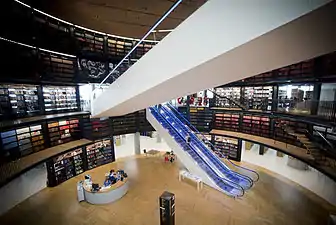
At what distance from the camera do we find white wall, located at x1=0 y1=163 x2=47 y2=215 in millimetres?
7180

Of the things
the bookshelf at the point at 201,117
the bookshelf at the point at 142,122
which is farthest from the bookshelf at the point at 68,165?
the bookshelf at the point at 201,117

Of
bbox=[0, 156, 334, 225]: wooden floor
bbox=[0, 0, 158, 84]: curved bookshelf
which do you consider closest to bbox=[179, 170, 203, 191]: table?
bbox=[0, 156, 334, 225]: wooden floor

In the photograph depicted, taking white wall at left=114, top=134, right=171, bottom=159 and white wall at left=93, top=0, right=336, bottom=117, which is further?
white wall at left=114, top=134, right=171, bottom=159

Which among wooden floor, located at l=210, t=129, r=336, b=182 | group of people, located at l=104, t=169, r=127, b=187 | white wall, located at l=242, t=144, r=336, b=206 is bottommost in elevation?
white wall, located at l=242, t=144, r=336, b=206

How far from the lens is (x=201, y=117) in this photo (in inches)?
485

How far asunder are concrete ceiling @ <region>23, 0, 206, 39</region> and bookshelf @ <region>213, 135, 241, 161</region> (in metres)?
7.90

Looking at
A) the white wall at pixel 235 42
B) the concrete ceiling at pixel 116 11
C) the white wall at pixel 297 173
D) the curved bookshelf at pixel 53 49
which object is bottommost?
the white wall at pixel 297 173

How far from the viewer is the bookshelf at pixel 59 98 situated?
8727 millimetres

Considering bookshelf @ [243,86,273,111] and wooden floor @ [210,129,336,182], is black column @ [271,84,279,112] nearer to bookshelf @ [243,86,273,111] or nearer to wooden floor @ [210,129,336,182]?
bookshelf @ [243,86,273,111]

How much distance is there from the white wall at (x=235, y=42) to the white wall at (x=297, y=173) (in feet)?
27.9

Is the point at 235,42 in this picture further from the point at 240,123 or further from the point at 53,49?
the point at 240,123

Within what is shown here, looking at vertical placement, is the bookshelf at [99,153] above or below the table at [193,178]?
above

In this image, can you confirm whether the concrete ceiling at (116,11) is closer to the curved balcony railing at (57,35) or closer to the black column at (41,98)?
the curved balcony railing at (57,35)

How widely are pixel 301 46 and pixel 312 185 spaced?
9.47m
